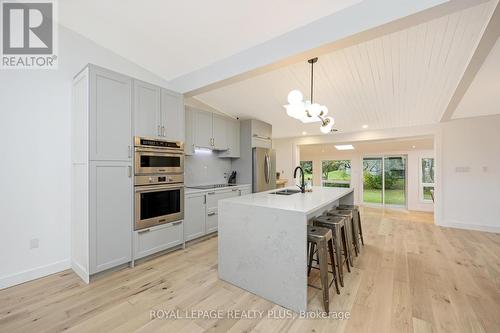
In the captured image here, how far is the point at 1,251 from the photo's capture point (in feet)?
7.23

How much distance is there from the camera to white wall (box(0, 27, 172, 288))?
2.25 m

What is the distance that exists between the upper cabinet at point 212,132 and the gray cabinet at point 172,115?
1.68 feet

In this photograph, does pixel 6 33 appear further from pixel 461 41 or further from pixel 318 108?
pixel 461 41

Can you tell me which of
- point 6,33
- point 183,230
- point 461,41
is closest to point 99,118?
point 6,33

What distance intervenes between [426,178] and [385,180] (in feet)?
3.77

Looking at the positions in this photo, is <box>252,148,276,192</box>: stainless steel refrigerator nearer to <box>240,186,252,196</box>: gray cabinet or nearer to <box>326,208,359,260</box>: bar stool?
<box>240,186,252,196</box>: gray cabinet

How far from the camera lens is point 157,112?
9.57 feet

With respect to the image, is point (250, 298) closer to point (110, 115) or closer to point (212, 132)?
point (110, 115)

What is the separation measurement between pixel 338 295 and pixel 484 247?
10.2 feet

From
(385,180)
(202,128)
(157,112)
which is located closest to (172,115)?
(157,112)

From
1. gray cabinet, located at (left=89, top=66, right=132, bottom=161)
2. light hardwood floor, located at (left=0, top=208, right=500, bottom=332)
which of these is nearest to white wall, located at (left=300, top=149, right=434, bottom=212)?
light hardwood floor, located at (left=0, top=208, right=500, bottom=332)

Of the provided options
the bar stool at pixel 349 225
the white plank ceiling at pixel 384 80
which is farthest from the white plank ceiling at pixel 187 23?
the bar stool at pixel 349 225

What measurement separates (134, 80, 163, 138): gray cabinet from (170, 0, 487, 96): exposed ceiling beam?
806mm

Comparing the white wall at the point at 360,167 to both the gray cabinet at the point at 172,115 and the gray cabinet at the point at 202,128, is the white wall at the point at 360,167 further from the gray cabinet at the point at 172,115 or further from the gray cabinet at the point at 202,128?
the gray cabinet at the point at 172,115
